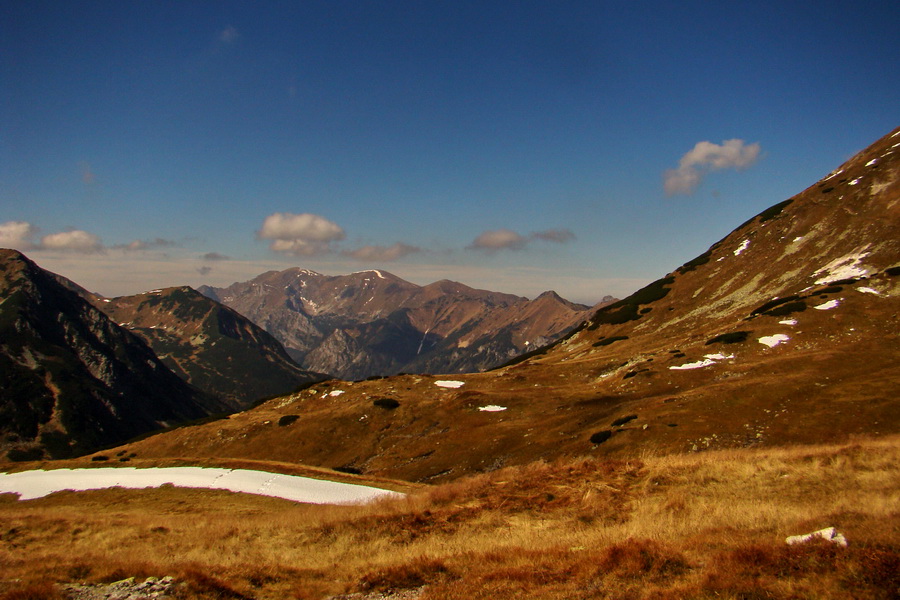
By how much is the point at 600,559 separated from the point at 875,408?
3493 cm

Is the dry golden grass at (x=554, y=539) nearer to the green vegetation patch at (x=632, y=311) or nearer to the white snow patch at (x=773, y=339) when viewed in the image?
the white snow patch at (x=773, y=339)

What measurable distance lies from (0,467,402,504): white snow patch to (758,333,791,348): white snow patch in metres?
48.9

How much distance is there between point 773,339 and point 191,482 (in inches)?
2392

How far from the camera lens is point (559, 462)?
23.3 meters

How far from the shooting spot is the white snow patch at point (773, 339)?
186ft

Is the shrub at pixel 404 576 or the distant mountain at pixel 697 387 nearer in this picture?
the shrub at pixel 404 576

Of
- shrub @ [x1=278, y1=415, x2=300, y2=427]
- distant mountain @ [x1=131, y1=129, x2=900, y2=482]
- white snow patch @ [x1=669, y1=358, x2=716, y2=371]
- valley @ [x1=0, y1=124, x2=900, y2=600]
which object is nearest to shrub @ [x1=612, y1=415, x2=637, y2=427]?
distant mountain @ [x1=131, y1=129, x2=900, y2=482]

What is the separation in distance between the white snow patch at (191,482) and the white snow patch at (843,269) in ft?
267

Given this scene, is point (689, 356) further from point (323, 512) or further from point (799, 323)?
point (323, 512)

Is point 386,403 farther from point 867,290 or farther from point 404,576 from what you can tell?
point 867,290

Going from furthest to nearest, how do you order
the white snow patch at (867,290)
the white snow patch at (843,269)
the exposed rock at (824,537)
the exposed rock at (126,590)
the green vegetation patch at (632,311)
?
the green vegetation patch at (632,311) < the white snow patch at (843,269) < the white snow patch at (867,290) < the exposed rock at (126,590) < the exposed rock at (824,537)

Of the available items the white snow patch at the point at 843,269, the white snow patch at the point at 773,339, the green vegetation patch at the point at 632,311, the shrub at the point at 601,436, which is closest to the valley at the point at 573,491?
the white snow patch at the point at 773,339

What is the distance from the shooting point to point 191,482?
1307 inches

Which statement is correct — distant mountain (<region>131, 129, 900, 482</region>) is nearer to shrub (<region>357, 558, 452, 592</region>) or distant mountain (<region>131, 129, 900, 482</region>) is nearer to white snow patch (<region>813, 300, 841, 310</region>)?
white snow patch (<region>813, 300, 841, 310</region>)
